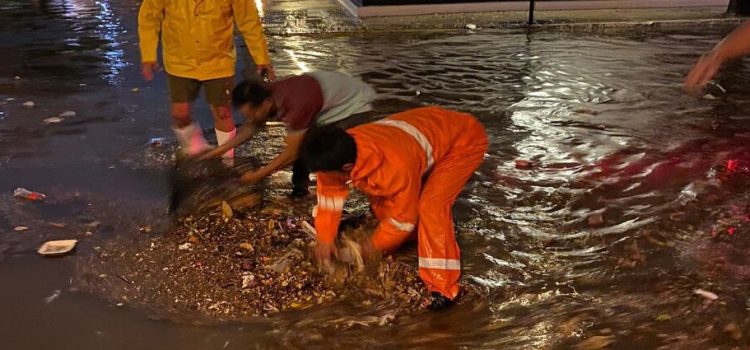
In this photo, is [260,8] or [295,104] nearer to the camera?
[295,104]

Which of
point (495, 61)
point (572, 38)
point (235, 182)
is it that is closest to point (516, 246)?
point (235, 182)

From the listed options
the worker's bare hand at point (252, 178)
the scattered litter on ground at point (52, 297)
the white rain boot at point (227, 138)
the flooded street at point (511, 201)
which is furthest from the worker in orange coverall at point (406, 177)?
the white rain boot at point (227, 138)

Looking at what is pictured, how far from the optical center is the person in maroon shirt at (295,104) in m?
3.54

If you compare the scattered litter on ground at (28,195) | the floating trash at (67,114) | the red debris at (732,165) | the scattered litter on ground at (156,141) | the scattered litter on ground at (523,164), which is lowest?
the red debris at (732,165)

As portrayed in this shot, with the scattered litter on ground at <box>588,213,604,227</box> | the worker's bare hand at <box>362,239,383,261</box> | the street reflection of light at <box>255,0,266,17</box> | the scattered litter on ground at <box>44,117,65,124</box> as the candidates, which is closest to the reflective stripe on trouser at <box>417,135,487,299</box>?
the worker's bare hand at <box>362,239,383,261</box>

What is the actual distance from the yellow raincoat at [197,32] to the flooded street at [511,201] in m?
0.91

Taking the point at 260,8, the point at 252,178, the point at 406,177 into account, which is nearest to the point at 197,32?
the point at 252,178

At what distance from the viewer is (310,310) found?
123 inches

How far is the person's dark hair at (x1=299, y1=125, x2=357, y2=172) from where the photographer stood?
273cm

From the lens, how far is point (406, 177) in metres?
2.94

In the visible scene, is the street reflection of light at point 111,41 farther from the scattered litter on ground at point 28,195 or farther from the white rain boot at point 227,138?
the white rain boot at point 227,138

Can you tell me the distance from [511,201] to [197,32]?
2.40 meters

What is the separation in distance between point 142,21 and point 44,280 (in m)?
1.84

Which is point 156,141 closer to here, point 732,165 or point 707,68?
point 707,68
